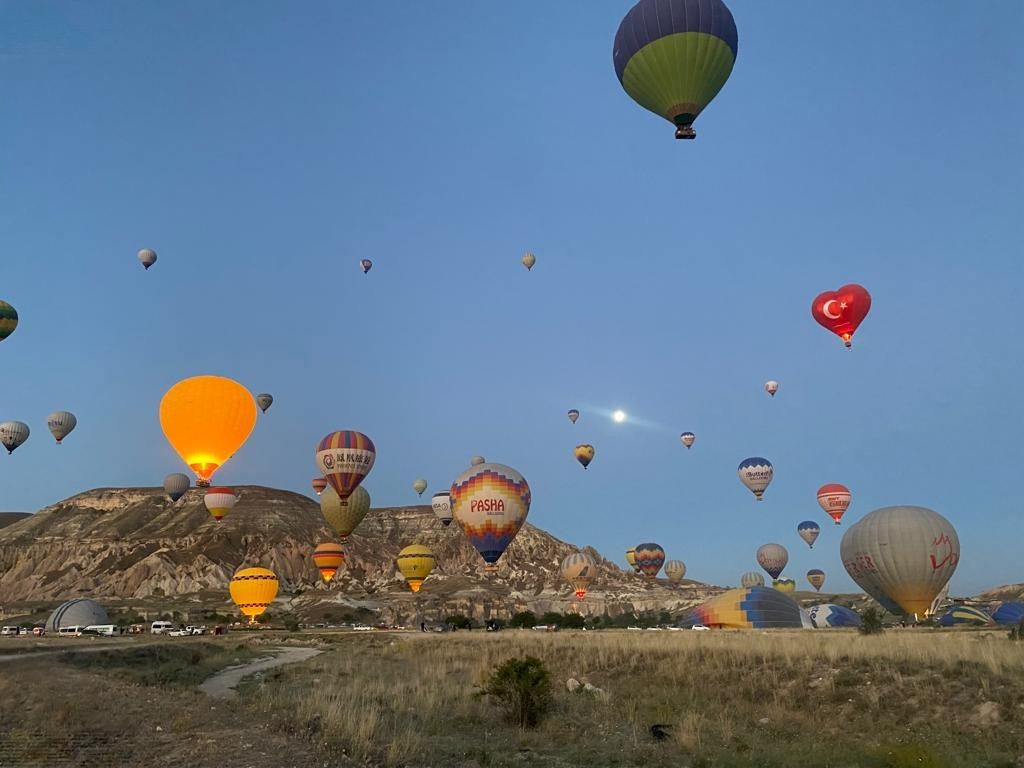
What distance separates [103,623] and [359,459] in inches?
1520

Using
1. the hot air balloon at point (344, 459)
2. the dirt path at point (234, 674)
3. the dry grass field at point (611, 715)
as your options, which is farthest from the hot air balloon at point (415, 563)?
the dry grass field at point (611, 715)

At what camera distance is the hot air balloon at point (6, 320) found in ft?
173

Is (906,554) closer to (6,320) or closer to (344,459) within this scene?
(344,459)

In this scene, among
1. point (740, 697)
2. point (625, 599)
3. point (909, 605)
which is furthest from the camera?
point (625, 599)

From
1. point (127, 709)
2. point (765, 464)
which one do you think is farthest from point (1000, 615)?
point (127, 709)

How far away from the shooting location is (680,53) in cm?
3125

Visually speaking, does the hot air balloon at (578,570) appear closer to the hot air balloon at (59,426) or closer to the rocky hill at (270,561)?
the rocky hill at (270,561)

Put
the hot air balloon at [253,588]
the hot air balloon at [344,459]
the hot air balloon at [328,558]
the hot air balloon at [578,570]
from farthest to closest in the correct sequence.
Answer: the hot air balloon at [578,570], the hot air balloon at [328,558], the hot air balloon at [253,588], the hot air balloon at [344,459]

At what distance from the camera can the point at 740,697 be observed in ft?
61.0

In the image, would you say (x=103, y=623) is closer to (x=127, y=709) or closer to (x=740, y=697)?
(x=127, y=709)

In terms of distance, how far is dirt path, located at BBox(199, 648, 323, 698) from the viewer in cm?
2371

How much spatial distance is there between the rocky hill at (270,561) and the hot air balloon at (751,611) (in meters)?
76.5

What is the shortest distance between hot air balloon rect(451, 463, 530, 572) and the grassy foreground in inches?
998

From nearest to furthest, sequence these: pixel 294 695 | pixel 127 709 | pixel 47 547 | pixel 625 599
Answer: pixel 127 709, pixel 294 695, pixel 625 599, pixel 47 547
